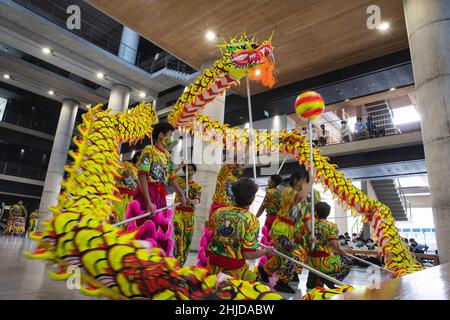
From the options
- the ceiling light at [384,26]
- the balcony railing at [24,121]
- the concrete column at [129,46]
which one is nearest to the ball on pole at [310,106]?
the ceiling light at [384,26]

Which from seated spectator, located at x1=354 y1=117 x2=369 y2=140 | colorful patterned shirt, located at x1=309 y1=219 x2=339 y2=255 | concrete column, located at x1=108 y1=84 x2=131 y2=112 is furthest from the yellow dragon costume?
concrete column, located at x1=108 y1=84 x2=131 y2=112

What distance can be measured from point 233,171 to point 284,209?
3.09 ft

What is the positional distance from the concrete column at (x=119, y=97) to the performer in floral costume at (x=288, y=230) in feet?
32.9

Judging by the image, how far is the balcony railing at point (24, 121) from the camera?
1825cm

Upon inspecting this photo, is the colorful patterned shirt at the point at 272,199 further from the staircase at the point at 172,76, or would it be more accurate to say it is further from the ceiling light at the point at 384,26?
the staircase at the point at 172,76

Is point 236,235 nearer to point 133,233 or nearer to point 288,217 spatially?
point 133,233

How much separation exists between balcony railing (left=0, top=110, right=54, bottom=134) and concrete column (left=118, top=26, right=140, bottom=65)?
32.7 ft

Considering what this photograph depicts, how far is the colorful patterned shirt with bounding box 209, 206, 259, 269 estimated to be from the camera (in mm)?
1914

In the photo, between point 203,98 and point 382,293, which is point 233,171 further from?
point 382,293

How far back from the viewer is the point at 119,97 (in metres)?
12.0

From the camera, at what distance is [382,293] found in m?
0.93

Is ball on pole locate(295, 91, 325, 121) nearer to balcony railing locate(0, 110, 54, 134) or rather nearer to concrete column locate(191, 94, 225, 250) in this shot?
concrete column locate(191, 94, 225, 250)

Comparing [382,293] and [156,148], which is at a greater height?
[156,148]
